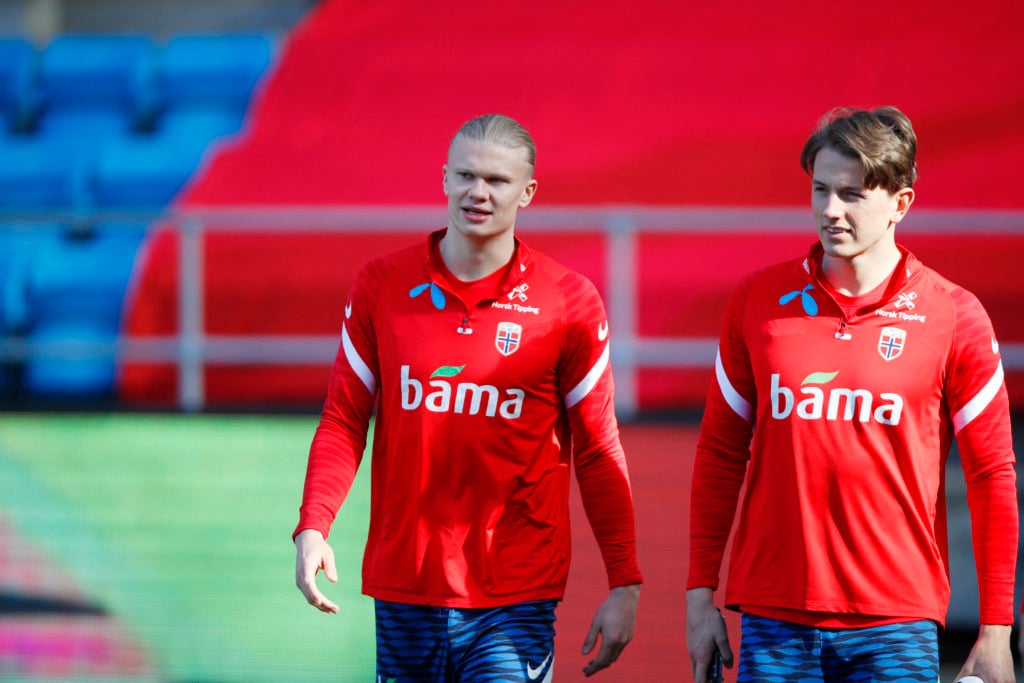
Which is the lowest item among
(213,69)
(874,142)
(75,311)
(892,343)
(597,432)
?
(75,311)

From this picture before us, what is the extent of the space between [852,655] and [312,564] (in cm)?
101

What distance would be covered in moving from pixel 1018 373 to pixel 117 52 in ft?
23.3

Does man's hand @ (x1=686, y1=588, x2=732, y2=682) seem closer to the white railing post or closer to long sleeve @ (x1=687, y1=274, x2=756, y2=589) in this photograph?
long sleeve @ (x1=687, y1=274, x2=756, y2=589)

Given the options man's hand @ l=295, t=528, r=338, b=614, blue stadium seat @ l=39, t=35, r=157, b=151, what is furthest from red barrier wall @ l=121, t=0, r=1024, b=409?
man's hand @ l=295, t=528, r=338, b=614

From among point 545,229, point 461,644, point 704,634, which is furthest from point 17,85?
point 704,634

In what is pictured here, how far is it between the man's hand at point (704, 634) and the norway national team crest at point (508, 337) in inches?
23.3

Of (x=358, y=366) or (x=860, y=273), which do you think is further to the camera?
(x=358, y=366)

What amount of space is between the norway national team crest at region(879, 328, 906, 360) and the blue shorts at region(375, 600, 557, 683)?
0.84 meters

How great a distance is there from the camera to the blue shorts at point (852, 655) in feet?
9.04

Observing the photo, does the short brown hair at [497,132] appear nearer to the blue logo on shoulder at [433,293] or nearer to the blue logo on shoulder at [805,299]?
the blue logo on shoulder at [433,293]

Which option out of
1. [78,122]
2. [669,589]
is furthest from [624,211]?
[78,122]

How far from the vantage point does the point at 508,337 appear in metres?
3.11

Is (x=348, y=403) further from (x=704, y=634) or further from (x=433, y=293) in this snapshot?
(x=704, y=634)

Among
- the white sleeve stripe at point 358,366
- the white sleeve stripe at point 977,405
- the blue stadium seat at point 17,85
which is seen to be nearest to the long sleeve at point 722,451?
the white sleeve stripe at point 977,405
